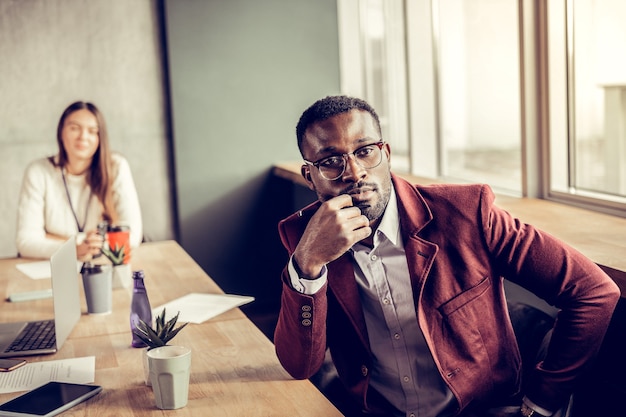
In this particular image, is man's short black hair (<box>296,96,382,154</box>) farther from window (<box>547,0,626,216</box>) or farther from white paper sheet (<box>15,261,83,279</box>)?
white paper sheet (<box>15,261,83,279</box>)

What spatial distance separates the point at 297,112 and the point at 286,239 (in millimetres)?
2972

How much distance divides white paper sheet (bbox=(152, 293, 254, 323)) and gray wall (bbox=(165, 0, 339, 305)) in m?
2.29

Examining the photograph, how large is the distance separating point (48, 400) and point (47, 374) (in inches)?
8.2

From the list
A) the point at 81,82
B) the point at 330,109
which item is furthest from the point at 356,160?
the point at 81,82

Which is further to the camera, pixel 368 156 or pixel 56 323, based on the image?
pixel 56 323

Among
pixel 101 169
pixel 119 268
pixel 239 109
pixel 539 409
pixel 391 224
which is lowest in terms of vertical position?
pixel 539 409

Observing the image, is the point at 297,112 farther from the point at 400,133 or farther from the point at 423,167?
the point at 423,167

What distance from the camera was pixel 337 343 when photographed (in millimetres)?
1932

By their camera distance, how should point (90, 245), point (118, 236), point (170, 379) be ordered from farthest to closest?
point (90, 245) < point (118, 236) < point (170, 379)

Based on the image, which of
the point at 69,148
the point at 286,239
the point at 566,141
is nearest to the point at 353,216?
the point at 286,239

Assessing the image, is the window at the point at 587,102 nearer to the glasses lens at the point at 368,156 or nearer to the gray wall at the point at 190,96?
the glasses lens at the point at 368,156

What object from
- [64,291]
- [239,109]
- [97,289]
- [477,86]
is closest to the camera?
[64,291]

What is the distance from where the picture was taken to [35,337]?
2.09 meters

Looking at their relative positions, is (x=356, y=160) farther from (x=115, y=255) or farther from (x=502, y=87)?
(x=502, y=87)
